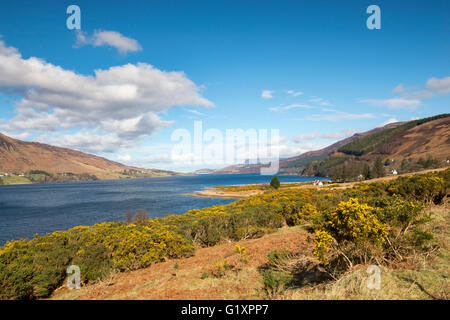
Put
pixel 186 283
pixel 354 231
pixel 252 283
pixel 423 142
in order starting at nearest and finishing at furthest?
pixel 354 231 < pixel 252 283 < pixel 186 283 < pixel 423 142

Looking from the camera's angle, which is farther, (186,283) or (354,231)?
(186,283)

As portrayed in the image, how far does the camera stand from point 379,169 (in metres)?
86.9

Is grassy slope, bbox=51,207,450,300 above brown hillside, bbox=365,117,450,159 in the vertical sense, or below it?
below

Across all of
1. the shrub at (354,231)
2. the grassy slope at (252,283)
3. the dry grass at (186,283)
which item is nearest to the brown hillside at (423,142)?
the grassy slope at (252,283)

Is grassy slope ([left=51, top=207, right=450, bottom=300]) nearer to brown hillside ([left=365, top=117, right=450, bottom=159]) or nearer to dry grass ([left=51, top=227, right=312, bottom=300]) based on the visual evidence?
dry grass ([left=51, top=227, right=312, bottom=300])

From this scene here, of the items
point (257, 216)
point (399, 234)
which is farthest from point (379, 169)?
point (399, 234)

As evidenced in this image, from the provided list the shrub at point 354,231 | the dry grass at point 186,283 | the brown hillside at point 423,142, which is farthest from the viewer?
the brown hillside at point 423,142

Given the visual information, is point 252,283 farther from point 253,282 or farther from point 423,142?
point 423,142

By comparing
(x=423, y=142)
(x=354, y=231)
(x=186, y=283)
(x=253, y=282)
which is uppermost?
(x=423, y=142)

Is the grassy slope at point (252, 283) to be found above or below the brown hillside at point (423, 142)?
below

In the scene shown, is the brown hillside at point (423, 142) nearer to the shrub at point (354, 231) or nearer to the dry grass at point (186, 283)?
the shrub at point (354, 231)

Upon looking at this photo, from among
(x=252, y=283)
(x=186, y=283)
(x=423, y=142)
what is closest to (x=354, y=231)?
(x=252, y=283)

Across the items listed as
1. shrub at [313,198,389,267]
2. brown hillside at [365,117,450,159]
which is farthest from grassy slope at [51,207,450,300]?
brown hillside at [365,117,450,159]
